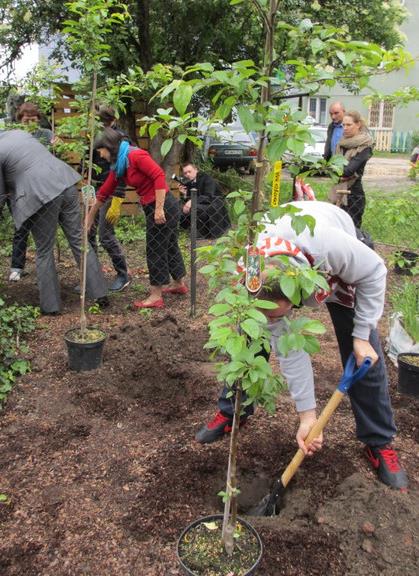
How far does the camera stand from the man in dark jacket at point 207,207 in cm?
677

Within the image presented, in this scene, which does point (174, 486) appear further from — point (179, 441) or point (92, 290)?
point (92, 290)

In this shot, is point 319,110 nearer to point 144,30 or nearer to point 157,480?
point 144,30

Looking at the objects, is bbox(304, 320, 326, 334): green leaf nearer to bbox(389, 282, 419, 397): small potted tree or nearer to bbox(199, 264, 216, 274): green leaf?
bbox(199, 264, 216, 274): green leaf

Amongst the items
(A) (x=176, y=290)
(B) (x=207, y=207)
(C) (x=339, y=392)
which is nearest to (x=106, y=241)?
(A) (x=176, y=290)

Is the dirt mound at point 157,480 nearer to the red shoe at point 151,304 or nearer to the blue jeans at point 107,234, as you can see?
the red shoe at point 151,304

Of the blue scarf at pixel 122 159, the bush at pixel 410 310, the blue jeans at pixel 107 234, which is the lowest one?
the bush at pixel 410 310

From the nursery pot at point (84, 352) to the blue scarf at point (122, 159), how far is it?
4.75 feet

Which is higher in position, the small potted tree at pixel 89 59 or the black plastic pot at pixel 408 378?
the small potted tree at pixel 89 59

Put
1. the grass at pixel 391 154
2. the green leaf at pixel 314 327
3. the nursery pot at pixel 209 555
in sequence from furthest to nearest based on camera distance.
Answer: the grass at pixel 391 154 → the nursery pot at pixel 209 555 → the green leaf at pixel 314 327

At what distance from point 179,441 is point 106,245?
261 centimetres

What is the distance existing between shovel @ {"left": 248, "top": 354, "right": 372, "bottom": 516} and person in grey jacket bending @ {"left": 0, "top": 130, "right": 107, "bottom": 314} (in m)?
2.71

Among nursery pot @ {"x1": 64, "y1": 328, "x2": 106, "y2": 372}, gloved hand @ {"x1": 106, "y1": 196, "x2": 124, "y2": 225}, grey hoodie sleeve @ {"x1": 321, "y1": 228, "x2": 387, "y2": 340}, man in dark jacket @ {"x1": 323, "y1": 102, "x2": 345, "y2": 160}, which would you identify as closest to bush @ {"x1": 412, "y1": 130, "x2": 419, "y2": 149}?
man in dark jacket @ {"x1": 323, "y1": 102, "x2": 345, "y2": 160}

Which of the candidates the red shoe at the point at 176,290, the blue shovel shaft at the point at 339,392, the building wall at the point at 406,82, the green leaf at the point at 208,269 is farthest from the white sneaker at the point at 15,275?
the building wall at the point at 406,82

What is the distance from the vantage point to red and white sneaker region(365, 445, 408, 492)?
247 cm
